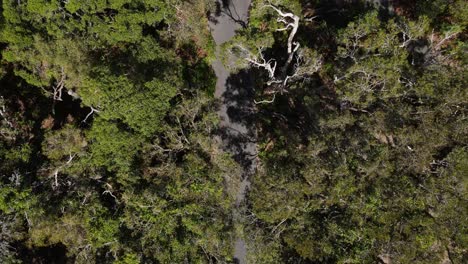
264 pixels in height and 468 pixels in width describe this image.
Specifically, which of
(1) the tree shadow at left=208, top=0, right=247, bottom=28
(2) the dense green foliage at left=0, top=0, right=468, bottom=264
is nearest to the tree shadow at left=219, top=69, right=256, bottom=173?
(2) the dense green foliage at left=0, top=0, right=468, bottom=264

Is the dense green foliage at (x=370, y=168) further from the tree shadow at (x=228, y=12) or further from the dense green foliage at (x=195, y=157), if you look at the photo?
the tree shadow at (x=228, y=12)

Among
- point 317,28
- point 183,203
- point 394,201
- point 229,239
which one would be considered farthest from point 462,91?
point 183,203

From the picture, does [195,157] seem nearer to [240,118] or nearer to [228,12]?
[240,118]

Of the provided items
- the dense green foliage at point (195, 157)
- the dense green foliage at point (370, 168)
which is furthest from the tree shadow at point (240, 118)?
the dense green foliage at point (195, 157)

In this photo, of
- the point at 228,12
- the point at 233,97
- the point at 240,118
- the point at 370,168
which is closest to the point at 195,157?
the point at 240,118

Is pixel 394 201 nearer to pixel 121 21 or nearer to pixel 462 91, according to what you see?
pixel 462 91
